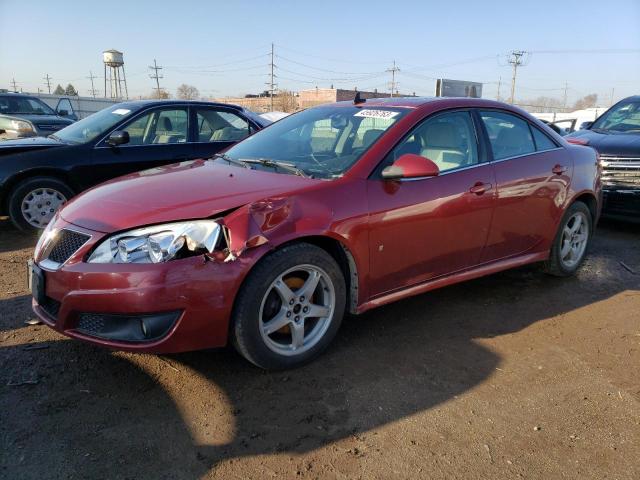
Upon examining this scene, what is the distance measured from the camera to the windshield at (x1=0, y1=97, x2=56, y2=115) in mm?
14320

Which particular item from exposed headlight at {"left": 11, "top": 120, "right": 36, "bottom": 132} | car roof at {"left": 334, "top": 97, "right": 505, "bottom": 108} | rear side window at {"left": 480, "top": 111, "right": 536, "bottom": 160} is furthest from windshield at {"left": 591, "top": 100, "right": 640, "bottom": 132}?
exposed headlight at {"left": 11, "top": 120, "right": 36, "bottom": 132}

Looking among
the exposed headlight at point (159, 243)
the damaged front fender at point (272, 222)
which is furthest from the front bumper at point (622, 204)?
the exposed headlight at point (159, 243)

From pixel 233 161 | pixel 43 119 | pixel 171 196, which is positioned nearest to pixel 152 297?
pixel 171 196

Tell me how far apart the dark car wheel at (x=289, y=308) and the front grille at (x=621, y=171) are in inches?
178

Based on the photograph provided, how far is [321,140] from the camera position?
3.75 m

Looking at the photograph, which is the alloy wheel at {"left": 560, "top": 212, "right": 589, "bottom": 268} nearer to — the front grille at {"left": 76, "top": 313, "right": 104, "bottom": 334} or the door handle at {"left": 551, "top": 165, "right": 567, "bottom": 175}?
the door handle at {"left": 551, "top": 165, "right": 567, "bottom": 175}

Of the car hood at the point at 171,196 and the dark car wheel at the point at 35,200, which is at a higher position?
the car hood at the point at 171,196

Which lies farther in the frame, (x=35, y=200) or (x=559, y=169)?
(x=35, y=200)

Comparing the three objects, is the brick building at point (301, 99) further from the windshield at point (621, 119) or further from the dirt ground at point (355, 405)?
the dirt ground at point (355, 405)

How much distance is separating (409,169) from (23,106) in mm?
14990

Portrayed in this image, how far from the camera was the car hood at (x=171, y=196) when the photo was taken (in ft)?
8.95

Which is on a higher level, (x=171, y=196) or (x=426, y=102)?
(x=426, y=102)

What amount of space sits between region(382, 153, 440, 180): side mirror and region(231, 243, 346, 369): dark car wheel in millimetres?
657

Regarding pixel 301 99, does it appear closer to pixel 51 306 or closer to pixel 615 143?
pixel 615 143
